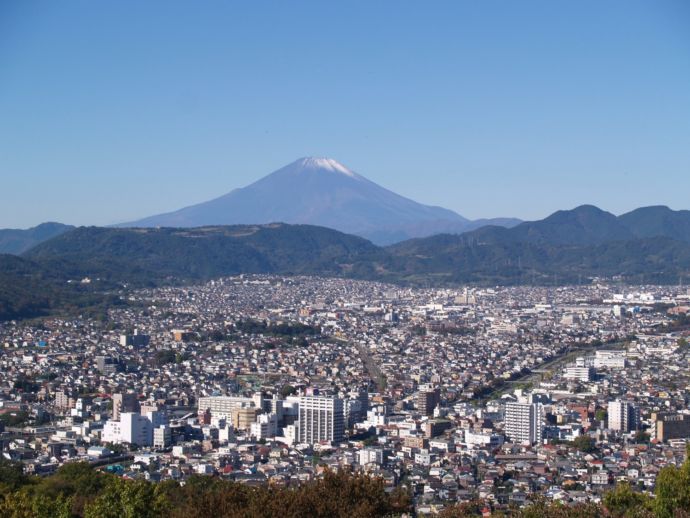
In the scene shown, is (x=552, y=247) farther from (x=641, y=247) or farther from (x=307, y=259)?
(x=307, y=259)

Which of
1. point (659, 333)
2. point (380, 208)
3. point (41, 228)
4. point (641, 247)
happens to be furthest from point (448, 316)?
point (380, 208)

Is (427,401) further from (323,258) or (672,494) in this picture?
(323,258)

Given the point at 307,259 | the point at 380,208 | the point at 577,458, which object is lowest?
the point at 577,458

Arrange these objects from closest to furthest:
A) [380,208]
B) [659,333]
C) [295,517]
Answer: [295,517] < [659,333] < [380,208]

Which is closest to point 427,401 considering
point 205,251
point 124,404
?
point 124,404

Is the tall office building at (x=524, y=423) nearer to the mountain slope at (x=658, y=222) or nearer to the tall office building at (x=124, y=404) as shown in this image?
the tall office building at (x=124, y=404)

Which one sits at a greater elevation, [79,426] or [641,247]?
[641,247]
